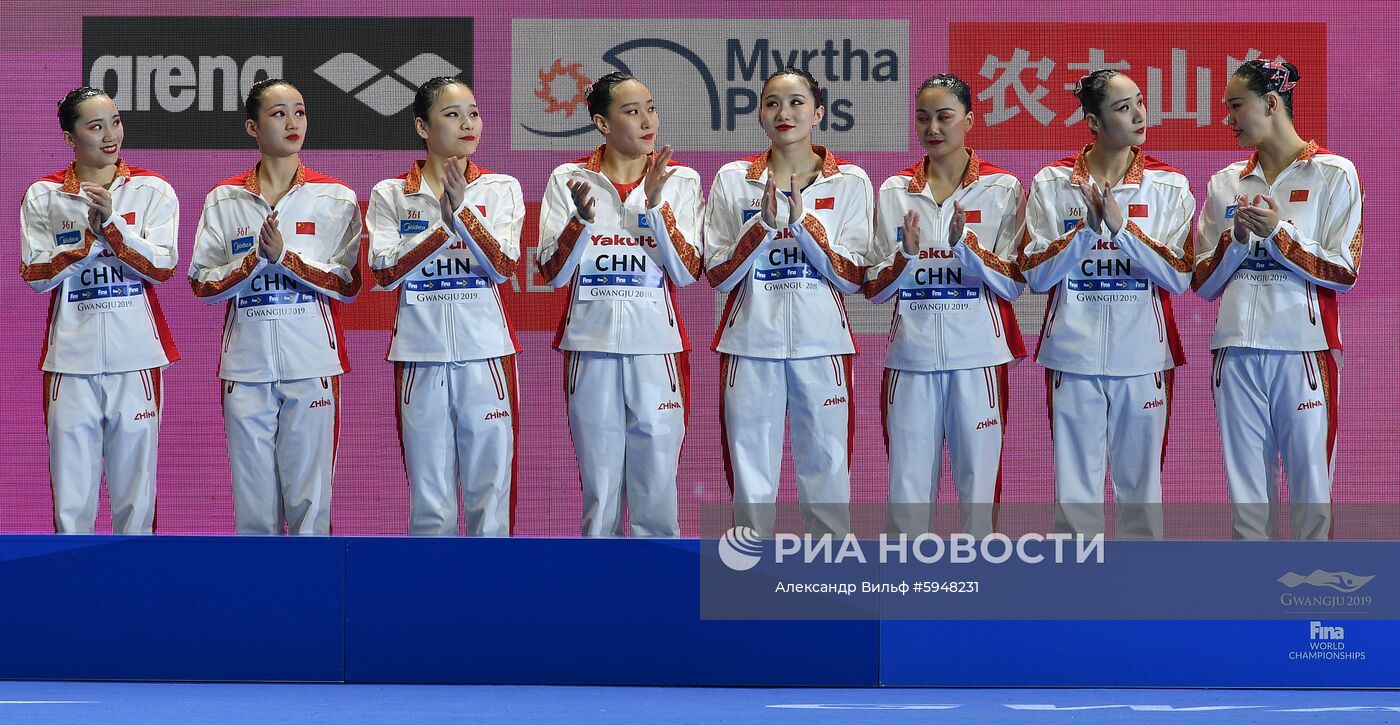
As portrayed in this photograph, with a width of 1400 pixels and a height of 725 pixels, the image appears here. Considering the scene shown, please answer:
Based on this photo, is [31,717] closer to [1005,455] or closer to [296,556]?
[296,556]

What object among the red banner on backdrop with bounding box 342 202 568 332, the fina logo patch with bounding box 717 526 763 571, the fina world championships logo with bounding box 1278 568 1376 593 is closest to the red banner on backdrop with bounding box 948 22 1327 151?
the red banner on backdrop with bounding box 342 202 568 332

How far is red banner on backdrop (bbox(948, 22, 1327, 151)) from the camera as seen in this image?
22.4 ft

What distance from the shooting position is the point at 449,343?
A: 17.4ft

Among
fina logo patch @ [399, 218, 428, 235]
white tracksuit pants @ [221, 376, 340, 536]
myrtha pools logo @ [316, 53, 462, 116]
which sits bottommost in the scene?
white tracksuit pants @ [221, 376, 340, 536]

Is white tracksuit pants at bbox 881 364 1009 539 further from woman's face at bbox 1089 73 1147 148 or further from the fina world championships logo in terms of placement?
the fina world championships logo

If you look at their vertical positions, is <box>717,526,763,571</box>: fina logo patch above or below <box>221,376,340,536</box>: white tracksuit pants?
below

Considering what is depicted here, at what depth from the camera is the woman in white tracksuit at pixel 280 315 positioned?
543 centimetres

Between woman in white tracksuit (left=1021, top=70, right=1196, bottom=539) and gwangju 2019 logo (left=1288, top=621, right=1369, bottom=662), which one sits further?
woman in white tracksuit (left=1021, top=70, right=1196, bottom=539)

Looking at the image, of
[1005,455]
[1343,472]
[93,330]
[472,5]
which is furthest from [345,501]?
[1343,472]

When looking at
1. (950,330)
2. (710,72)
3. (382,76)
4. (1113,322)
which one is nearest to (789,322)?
(950,330)

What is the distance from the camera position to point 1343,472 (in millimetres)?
6816

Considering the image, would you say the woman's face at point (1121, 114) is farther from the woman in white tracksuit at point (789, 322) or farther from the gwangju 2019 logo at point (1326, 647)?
the gwangju 2019 logo at point (1326, 647)

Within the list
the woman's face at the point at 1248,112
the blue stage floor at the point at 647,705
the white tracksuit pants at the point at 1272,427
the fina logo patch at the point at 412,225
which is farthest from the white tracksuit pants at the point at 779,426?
the woman's face at the point at 1248,112

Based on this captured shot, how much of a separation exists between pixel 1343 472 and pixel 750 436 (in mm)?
2983
